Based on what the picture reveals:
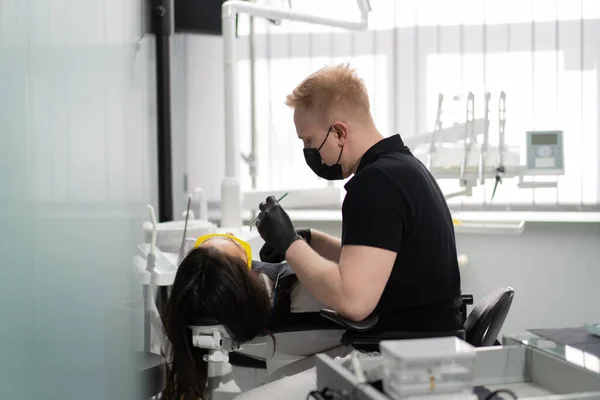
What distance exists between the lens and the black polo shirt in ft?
5.08

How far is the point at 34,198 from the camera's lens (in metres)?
0.92

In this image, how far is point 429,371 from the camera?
3.14ft

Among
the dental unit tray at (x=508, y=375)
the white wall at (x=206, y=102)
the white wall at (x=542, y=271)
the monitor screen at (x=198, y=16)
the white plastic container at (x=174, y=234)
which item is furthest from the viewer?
the white wall at (x=206, y=102)

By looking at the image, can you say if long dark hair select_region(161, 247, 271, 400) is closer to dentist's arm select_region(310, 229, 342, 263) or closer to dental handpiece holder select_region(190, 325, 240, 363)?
dental handpiece holder select_region(190, 325, 240, 363)

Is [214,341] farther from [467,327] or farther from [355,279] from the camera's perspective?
[467,327]

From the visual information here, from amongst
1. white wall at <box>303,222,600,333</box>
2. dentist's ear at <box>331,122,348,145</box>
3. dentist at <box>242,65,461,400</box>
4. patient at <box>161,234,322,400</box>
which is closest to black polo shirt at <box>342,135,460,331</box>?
dentist at <box>242,65,461,400</box>

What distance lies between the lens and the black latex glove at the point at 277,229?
66.1 inches

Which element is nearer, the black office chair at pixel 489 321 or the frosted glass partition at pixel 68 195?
the frosted glass partition at pixel 68 195

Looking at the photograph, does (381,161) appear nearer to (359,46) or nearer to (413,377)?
(413,377)

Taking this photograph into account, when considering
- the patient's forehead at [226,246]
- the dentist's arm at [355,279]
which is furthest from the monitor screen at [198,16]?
the dentist's arm at [355,279]

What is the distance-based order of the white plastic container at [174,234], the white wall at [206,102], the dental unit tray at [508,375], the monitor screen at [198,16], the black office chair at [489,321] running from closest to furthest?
1. the dental unit tray at [508,375]
2. the black office chair at [489,321]
3. the white plastic container at [174,234]
4. the monitor screen at [198,16]
5. the white wall at [206,102]

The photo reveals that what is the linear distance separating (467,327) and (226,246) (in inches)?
27.2

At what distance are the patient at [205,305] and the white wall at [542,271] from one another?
215 centimetres

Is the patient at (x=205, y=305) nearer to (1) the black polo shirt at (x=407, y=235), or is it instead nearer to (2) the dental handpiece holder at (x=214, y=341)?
(2) the dental handpiece holder at (x=214, y=341)
